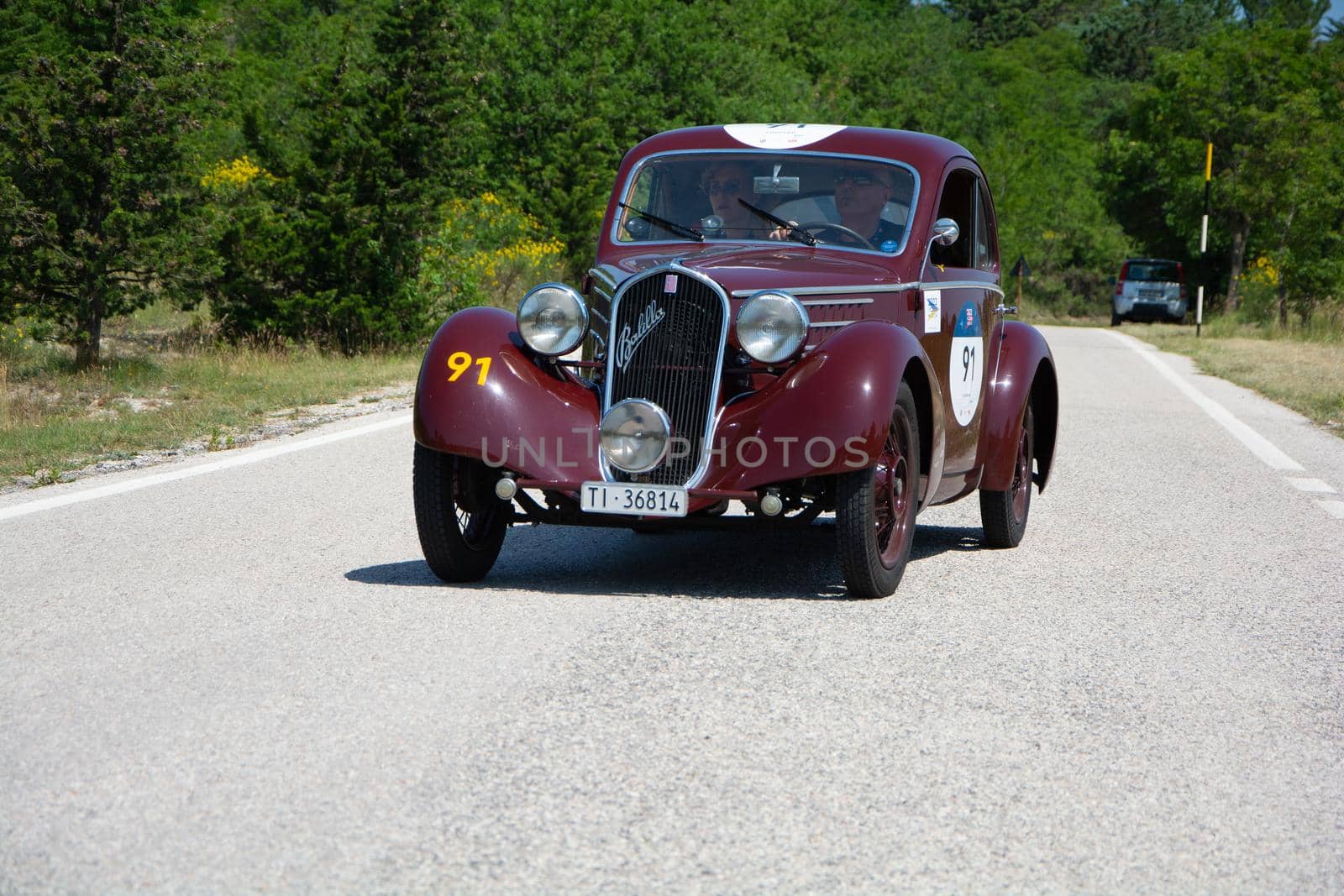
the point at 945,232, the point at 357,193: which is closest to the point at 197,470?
the point at 945,232

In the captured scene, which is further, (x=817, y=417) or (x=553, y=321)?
(x=553, y=321)

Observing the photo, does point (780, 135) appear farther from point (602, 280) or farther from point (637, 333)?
point (637, 333)

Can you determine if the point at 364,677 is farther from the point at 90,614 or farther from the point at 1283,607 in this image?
the point at 1283,607

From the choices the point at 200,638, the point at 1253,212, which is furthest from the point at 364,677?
the point at 1253,212

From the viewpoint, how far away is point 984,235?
26.7 ft

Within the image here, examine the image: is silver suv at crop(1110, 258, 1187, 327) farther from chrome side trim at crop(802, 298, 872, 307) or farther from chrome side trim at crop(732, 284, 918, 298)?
chrome side trim at crop(802, 298, 872, 307)

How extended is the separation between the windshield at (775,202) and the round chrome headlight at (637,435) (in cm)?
139

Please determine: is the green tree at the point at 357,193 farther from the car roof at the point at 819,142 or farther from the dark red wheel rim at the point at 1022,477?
the dark red wheel rim at the point at 1022,477

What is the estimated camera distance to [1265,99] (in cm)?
4544

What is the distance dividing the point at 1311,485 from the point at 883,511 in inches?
192

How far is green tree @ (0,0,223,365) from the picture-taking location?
16219mm

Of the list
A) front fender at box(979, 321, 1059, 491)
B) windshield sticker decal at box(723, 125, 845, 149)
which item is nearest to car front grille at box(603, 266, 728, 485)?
windshield sticker decal at box(723, 125, 845, 149)

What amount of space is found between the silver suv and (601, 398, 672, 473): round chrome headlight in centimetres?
4046

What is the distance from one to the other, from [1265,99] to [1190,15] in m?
73.4
